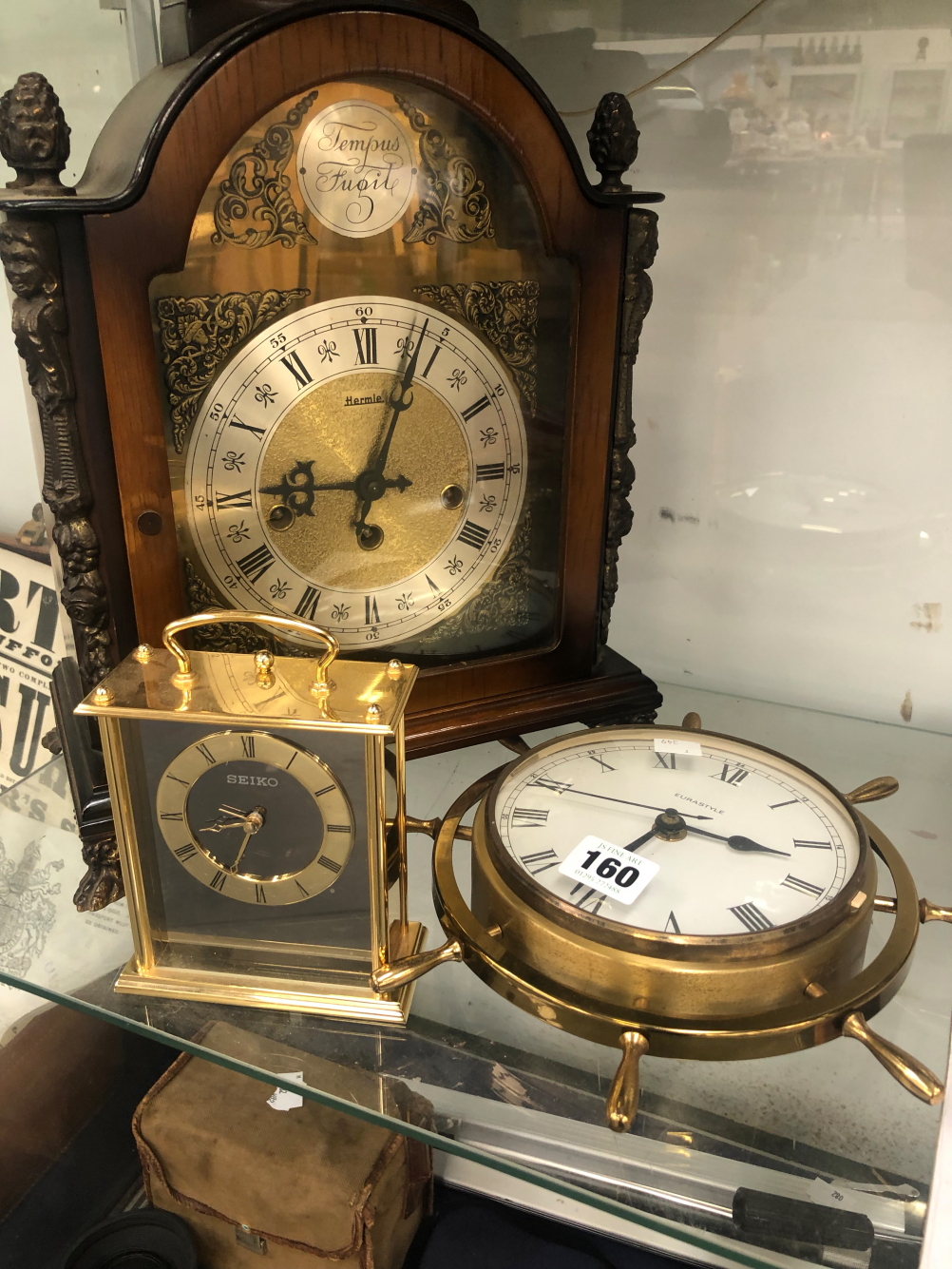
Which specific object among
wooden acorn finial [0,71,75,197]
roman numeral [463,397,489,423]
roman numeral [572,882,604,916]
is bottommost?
roman numeral [572,882,604,916]

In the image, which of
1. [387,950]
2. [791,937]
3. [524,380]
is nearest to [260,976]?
[387,950]

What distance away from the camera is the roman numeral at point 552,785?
0.75 m

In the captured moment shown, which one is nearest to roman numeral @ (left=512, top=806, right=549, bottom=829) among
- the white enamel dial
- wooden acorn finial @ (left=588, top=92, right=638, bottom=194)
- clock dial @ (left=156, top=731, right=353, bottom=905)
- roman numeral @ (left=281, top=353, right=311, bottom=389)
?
the white enamel dial

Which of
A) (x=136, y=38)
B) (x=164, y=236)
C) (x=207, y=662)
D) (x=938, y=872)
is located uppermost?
(x=136, y=38)

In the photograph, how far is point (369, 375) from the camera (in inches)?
30.0

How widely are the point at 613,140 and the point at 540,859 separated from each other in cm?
53

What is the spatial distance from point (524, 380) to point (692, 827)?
372 mm

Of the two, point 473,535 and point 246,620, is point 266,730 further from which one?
point 473,535

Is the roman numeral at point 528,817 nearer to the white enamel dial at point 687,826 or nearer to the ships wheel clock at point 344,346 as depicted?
the white enamel dial at point 687,826

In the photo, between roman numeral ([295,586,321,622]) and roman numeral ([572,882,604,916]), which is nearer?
roman numeral ([572,882,604,916])

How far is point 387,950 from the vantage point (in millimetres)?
699

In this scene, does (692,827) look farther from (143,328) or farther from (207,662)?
(143,328)

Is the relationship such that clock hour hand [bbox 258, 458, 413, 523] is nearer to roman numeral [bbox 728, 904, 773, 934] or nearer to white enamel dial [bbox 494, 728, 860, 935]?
white enamel dial [bbox 494, 728, 860, 935]

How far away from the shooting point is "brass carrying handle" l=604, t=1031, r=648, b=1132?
1.91 ft
